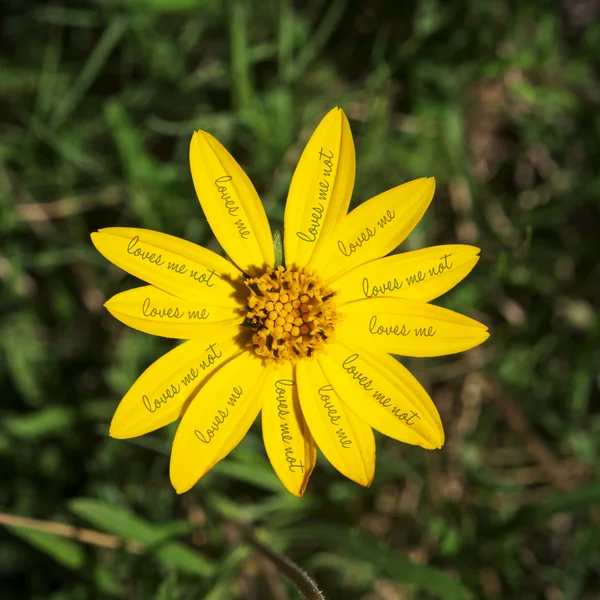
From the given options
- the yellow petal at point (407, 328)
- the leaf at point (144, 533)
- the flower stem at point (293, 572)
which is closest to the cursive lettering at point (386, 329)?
the yellow petal at point (407, 328)

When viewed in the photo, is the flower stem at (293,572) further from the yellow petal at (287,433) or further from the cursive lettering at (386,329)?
the cursive lettering at (386,329)

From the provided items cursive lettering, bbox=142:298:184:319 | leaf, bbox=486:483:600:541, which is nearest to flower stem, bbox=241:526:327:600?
cursive lettering, bbox=142:298:184:319

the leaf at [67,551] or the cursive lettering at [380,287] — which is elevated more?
the cursive lettering at [380,287]

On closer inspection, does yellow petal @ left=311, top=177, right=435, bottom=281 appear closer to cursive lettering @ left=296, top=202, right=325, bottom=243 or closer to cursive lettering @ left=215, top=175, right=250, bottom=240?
cursive lettering @ left=296, top=202, right=325, bottom=243

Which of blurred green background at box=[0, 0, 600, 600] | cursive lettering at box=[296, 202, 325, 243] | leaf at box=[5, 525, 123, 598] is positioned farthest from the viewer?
blurred green background at box=[0, 0, 600, 600]

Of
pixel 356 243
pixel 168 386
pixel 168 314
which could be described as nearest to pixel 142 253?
pixel 168 314

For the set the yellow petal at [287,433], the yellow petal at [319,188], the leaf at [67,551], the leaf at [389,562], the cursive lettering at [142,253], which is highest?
the yellow petal at [319,188]
